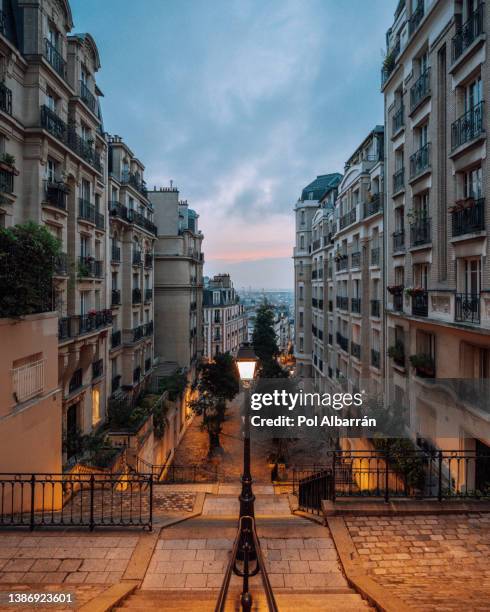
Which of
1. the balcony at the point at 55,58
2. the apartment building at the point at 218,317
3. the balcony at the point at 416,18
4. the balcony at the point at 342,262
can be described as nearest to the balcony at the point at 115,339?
the balcony at the point at 55,58

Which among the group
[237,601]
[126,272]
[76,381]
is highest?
[126,272]

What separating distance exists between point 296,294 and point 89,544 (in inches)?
1363

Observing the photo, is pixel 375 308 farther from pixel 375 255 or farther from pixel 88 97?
pixel 88 97

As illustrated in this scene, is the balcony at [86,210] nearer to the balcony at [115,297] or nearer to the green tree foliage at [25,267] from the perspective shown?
the balcony at [115,297]

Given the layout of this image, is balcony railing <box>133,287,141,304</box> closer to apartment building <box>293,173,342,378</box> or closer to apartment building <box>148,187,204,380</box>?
apartment building <box>148,187,204,380</box>

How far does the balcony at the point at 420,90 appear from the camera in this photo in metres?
14.1

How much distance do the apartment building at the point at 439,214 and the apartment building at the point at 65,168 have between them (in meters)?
13.9

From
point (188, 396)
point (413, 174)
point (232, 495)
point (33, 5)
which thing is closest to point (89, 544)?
point (232, 495)

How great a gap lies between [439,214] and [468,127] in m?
2.93

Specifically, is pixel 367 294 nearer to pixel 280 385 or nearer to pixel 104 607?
pixel 280 385

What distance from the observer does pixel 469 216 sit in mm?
11672

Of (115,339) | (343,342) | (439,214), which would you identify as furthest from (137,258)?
(439,214)

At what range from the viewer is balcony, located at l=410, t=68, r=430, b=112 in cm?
1410

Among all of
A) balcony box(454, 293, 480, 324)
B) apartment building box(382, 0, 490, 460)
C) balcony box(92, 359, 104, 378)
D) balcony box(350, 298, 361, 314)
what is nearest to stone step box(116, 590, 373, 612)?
apartment building box(382, 0, 490, 460)
